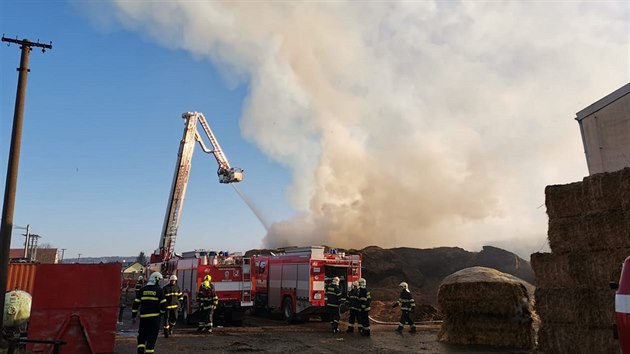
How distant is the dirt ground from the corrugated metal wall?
13.6 ft

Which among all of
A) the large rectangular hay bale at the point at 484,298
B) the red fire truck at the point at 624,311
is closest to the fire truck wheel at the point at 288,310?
the large rectangular hay bale at the point at 484,298

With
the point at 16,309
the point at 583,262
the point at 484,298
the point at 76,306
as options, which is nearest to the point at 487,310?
the point at 484,298

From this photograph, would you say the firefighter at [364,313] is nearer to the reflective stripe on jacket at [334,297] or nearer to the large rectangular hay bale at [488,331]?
the reflective stripe on jacket at [334,297]

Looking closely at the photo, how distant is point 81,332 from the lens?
Answer: 9.90 m

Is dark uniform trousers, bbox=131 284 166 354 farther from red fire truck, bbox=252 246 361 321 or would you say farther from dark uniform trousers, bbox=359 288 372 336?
red fire truck, bbox=252 246 361 321

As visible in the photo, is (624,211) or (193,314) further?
(193,314)

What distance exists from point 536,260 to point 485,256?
26.6 metres

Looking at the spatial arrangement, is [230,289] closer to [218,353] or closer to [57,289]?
[218,353]

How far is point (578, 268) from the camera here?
8.89 m

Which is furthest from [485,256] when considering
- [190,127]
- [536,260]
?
[536,260]

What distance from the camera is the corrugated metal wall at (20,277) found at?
17219mm

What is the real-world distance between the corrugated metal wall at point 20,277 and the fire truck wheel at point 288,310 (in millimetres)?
9163

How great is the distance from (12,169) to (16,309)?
4533 mm

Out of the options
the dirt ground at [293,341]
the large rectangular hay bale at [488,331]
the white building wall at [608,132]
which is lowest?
the dirt ground at [293,341]
